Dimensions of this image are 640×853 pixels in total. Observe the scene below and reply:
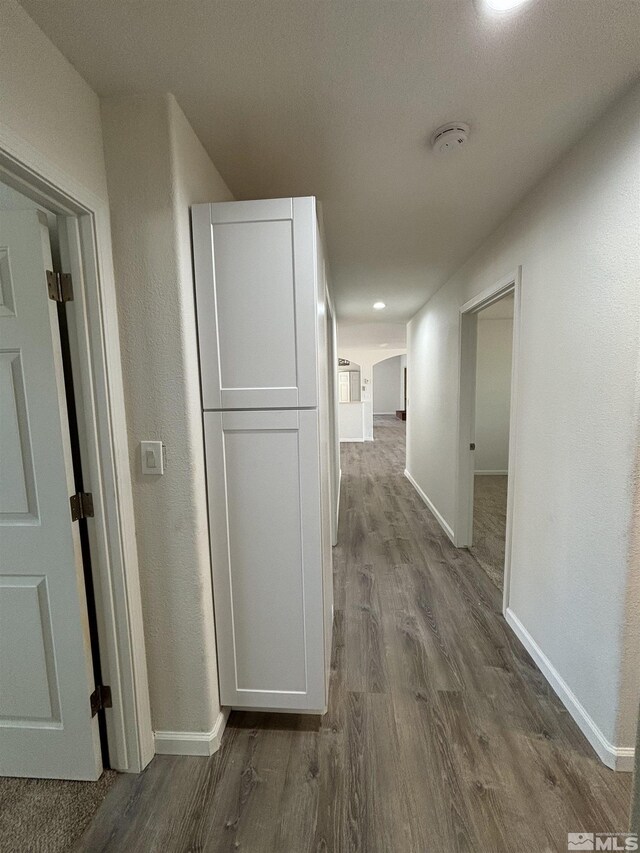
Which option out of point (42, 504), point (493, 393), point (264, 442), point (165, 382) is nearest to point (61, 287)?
point (165, 382)

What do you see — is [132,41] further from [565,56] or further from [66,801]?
[66,801]

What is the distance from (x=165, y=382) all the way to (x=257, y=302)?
1.46 ft

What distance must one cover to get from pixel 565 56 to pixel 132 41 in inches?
50.5

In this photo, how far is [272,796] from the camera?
1.34m

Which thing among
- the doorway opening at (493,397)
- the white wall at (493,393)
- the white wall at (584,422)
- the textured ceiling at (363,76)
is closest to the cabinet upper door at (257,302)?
the textured ceiling at (363,76)

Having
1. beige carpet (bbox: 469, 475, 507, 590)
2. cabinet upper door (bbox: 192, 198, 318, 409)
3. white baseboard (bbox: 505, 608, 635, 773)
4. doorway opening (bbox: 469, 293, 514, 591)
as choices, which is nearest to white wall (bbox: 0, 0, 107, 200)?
cabinet upper door (bbox: 192, 198, 318, 409)

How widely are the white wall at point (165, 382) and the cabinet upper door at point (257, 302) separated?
6cm

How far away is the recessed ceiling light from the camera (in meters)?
0.96

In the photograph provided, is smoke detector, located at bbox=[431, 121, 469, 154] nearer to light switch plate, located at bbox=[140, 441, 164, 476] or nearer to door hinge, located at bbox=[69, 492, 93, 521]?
light switch plate, located at bbox=[140, 441, 164, 476]

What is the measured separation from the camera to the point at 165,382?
135cm

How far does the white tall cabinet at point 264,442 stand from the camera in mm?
1376

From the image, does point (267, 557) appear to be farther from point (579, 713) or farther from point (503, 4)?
point (503, 4)

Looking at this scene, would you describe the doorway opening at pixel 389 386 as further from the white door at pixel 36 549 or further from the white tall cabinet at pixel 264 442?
→ the white door at pixel 36 549
